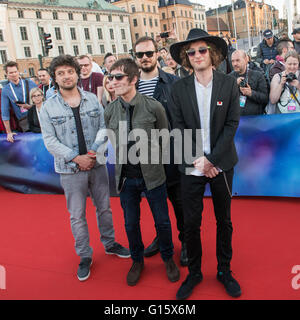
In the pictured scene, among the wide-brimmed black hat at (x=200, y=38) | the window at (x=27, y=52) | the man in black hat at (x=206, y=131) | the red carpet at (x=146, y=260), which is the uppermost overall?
the window at (x=27, y=52)

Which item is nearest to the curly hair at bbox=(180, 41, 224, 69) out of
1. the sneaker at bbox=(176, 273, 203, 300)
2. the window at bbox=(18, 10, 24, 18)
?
the sneaker at bbox=(176, 273, 203, 300)

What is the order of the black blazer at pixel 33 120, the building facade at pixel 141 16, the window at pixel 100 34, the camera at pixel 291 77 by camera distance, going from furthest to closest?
the building facade at pixel 141 16 → the window at pixel 100 34 → the black blazer at pixel 33 120 → the camera at pixel 291 77

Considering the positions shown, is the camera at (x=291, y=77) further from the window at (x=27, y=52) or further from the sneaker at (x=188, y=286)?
the window at (x=27, y=52)

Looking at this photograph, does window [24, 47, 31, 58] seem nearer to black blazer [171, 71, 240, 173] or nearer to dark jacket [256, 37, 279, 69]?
dark jacket [256, 37, 279, 69]

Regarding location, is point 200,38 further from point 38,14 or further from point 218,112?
point 38,14

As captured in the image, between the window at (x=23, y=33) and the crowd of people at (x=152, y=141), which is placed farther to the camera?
the window at (x=23, y=33)

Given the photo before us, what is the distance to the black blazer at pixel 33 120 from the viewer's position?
18.9 ft

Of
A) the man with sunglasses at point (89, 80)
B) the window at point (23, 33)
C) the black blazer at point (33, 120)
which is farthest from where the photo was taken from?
the window at point (23, 33)

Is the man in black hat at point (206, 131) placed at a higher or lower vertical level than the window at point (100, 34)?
lower

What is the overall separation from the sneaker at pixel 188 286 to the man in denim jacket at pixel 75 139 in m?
1.00

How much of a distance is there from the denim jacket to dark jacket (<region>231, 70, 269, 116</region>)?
2.31 m

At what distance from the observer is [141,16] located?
228 ft

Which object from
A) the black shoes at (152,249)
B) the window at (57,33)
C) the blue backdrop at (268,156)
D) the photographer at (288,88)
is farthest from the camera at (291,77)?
the window at (57,33)

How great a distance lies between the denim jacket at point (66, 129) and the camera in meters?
3.06
